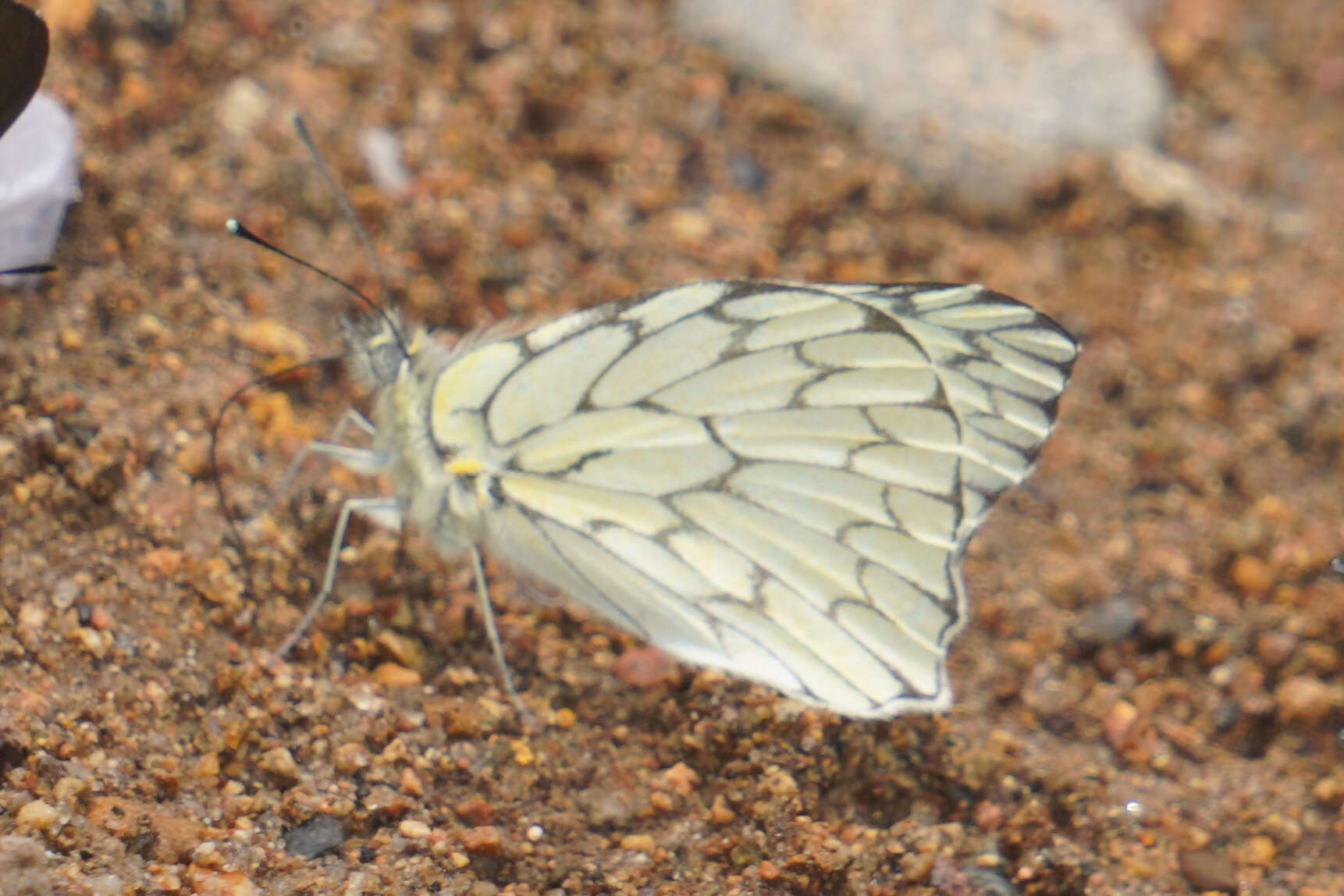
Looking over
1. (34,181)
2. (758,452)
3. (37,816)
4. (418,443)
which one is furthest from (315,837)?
(34,181)

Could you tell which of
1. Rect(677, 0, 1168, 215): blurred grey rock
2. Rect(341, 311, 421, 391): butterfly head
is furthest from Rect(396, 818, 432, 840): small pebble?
Rect(677, 0, 1168, 215): blurred grey rock

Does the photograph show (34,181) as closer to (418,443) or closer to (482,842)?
(418,443)

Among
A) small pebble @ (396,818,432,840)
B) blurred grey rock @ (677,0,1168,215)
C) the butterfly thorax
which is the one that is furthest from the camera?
blurred grey rock @ (677,0,1168,215)

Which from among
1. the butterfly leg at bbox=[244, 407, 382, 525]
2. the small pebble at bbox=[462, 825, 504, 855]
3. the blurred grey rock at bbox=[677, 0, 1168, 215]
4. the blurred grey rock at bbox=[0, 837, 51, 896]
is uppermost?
the blurred grey rock at bbox=[677, 0, 1168, 215]

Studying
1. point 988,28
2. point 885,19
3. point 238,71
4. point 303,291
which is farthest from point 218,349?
point 988,28

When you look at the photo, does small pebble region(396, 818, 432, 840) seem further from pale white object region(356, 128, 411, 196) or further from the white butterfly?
pale white object region(356, 128, 411, 196)
